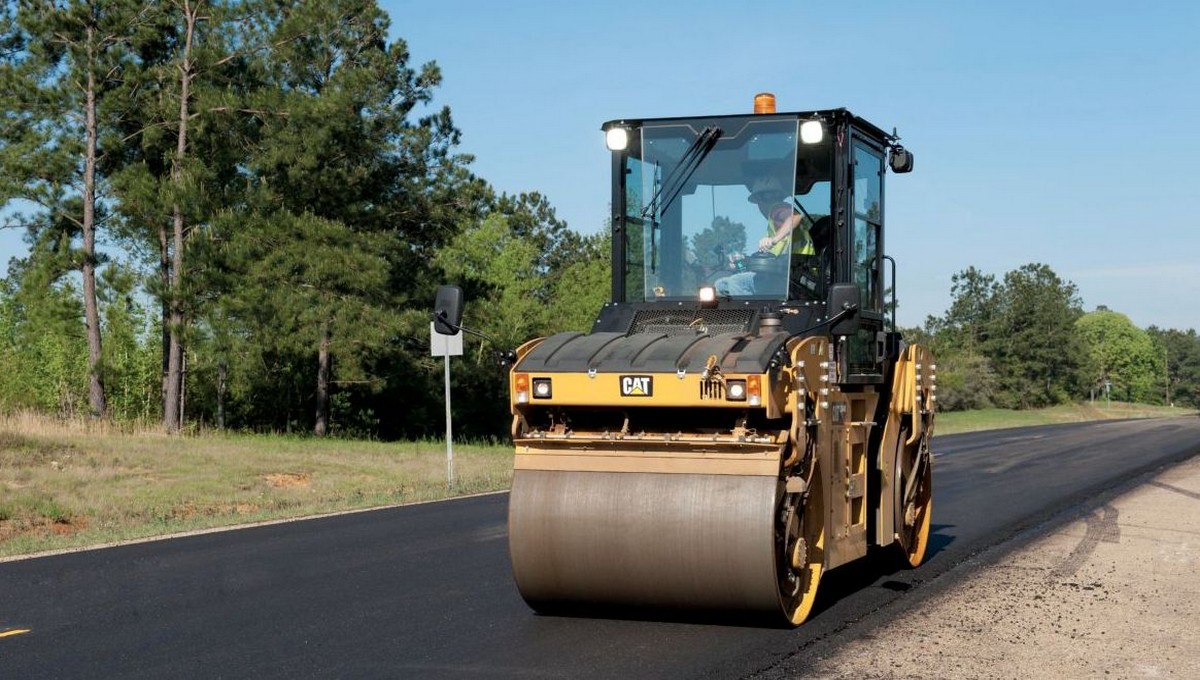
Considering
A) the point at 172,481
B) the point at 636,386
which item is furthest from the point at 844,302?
the point at 172,481

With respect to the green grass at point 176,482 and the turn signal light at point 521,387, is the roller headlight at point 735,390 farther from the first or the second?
the green grass at point 176,482

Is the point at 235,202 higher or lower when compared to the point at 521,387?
higher

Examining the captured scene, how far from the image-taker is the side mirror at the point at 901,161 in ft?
30.8

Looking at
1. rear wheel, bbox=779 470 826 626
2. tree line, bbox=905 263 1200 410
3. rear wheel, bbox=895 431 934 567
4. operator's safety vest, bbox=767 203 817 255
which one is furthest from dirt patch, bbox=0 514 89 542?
tree line, bbox=905 263 1200 410

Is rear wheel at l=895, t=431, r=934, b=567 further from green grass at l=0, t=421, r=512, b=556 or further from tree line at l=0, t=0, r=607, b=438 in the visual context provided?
tree line at l=0, t=0, r=607, b=438

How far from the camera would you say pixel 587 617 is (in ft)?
25.0

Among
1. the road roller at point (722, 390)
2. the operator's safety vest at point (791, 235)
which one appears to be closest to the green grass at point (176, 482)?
the road roller at point (722, 390)

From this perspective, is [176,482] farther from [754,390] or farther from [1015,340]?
[1015,340]

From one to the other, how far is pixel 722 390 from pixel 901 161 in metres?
3.38

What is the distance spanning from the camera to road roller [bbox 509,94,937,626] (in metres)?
6.96

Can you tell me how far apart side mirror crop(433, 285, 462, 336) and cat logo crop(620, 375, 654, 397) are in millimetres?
1180

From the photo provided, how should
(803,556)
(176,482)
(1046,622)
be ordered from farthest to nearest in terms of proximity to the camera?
1. (176,482)
2. (1046,622)
3. (803,556)

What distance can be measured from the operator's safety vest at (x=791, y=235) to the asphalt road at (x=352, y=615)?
2328mm

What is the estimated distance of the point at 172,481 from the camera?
19.4 metres
